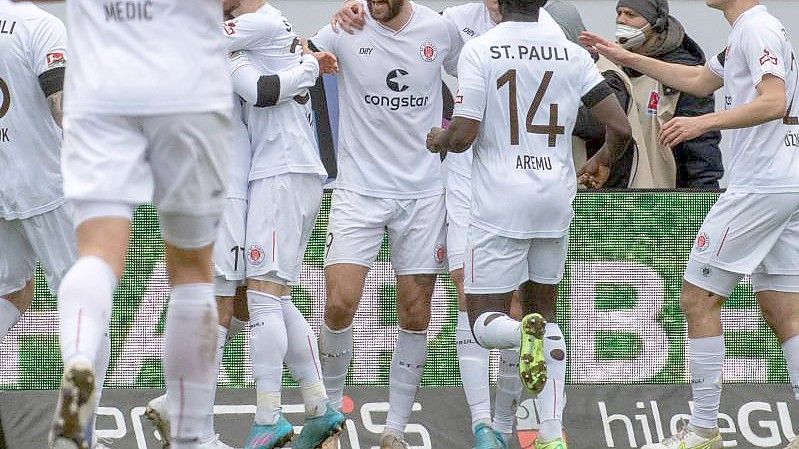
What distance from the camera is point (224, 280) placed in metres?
7.55

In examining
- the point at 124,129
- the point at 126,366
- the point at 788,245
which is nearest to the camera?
the point at 124,129

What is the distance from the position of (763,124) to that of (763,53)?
394 millimetres

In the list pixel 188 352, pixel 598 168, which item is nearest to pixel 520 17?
pixel 598 168

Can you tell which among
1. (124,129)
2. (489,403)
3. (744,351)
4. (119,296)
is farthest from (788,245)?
(124,129)

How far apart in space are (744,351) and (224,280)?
3.06 m

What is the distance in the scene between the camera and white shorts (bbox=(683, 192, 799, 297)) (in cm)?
763

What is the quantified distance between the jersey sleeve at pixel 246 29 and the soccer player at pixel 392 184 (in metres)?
0.84

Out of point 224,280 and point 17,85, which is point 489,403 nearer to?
point 224,280

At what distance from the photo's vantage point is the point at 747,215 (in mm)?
7633

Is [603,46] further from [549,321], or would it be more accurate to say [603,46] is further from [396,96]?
[549,321]

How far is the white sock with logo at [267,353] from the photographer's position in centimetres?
733

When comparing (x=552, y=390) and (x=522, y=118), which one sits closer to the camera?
(x=552, y=390)

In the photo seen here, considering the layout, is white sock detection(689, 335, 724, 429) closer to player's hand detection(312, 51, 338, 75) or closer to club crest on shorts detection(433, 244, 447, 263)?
club crest on shorts detection(433, 244, 447, 263)

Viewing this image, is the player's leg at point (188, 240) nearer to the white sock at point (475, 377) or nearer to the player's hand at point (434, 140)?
the player's hand at point (434, 140)
